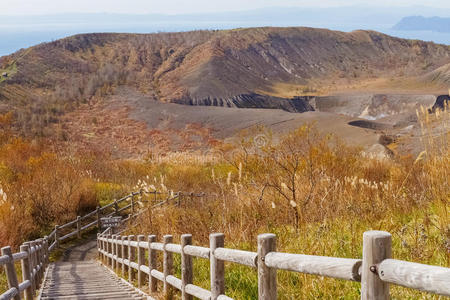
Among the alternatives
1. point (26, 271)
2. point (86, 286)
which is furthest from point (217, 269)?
point (86, 286)

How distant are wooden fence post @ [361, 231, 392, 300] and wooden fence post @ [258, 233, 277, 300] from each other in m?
1.04

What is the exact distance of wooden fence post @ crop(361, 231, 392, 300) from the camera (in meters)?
2.22

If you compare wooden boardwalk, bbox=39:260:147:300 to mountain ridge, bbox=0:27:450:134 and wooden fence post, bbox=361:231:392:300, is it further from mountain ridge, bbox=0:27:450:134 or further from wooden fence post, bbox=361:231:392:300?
mountain ridge, bbox=0:27:450:134

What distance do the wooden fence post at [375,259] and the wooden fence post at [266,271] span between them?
104 cm

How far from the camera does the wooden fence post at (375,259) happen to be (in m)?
2.22

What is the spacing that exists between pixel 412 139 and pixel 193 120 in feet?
108

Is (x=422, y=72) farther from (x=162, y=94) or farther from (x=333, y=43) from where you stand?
(x=162, y=94)

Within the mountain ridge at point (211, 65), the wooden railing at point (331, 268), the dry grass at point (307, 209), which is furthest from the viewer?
the mountain ridge at point (211, 65)

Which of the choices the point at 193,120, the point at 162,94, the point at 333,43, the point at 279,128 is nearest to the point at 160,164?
the point at 279,128

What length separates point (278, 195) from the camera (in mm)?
9008

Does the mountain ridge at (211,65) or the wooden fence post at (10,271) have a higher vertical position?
the mountain ridge at (211,65)

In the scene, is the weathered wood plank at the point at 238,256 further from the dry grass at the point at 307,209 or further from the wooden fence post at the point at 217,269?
the dry grass at the point at 307,209

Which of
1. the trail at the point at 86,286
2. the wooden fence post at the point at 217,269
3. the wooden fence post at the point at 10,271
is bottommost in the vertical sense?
the trail at the point at 86,286

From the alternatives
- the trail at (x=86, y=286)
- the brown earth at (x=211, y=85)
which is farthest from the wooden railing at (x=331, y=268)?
the brown earth at (x=211, y=85)
